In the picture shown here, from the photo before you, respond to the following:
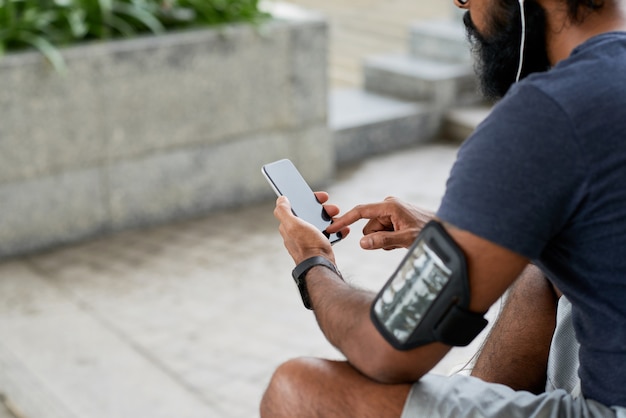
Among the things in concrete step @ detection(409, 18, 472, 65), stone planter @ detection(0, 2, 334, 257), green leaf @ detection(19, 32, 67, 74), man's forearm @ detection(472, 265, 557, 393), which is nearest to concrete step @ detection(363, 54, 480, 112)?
concrete step @ detection(409, 18, 472, 65)

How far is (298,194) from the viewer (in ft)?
7.61

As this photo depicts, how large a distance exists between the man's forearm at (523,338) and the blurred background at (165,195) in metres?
0.92

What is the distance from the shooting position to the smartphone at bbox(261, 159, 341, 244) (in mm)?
2268

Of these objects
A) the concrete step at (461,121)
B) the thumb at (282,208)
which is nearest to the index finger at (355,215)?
the thumb at (282,208)

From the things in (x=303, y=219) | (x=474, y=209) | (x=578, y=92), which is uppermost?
(x=578, y=92)

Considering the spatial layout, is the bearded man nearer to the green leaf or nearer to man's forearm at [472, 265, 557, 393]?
man's forearm at [472, 265, 557, 393]

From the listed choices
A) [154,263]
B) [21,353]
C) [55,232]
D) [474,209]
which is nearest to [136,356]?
[21,353]

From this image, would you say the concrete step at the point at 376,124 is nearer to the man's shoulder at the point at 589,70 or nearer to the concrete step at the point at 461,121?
the concrete step at the point at 461,121

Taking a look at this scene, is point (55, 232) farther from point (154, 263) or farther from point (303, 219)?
point (303, 219)

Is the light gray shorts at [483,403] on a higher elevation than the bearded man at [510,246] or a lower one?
lower

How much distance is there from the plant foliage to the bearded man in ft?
8.83

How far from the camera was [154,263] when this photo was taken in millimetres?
4344

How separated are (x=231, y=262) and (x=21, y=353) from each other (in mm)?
1036

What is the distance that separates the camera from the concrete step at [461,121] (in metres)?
5.84
